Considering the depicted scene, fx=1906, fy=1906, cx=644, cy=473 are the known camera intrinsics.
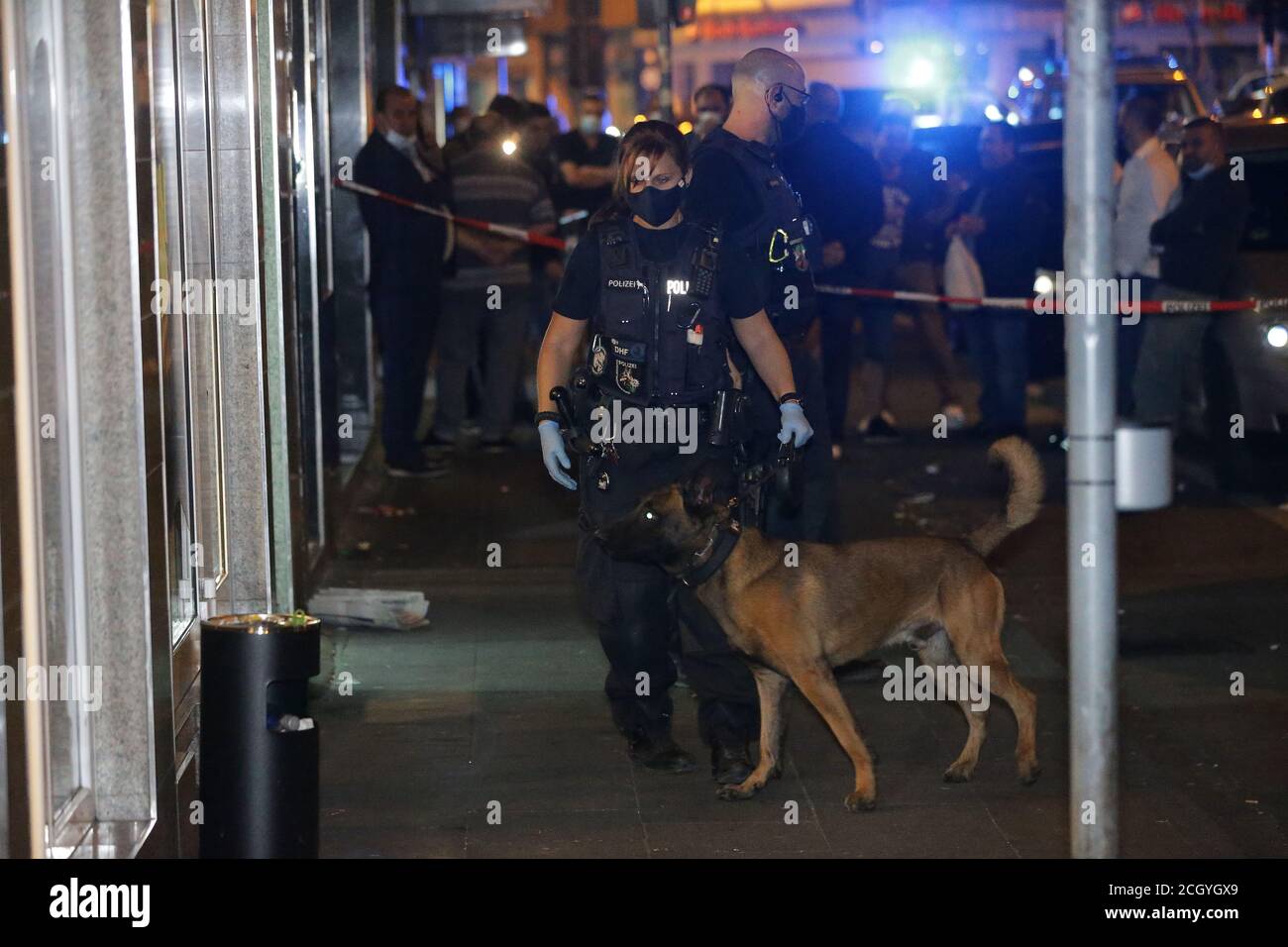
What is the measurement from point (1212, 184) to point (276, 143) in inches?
229

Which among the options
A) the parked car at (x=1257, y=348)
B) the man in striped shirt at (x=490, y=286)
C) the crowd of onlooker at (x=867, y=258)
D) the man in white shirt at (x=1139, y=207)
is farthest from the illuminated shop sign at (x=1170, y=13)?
the man in striped shirt at (x=490, y=286)

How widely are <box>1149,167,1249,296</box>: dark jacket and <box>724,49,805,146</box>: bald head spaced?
5.09m

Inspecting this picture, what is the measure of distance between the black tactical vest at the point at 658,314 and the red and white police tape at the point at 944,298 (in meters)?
4.81

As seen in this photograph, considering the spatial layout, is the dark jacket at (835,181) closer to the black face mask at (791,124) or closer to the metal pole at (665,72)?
the black face mask at (791,124)

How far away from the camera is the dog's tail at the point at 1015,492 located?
6.00m

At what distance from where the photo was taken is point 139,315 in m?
4.57

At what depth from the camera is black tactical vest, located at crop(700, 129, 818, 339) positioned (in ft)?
20.9

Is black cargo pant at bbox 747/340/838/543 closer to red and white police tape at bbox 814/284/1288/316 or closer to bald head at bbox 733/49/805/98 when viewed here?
bald head at bbox 733/49/805/98

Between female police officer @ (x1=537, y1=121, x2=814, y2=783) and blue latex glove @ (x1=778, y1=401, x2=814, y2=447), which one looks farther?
blue latex glove @ (x1=778, y1=401, x2=814, y2=447)

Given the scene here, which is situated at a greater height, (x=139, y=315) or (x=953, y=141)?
(x=953, y=141)

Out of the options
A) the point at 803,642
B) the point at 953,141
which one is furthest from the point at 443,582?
the point at 953,141

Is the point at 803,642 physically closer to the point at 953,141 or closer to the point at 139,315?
the point at 139,315

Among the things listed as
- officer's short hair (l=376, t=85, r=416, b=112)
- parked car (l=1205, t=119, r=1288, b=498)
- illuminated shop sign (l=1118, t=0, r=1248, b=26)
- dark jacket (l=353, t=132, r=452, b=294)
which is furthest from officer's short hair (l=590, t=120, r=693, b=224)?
illuminated shop sign (l=1118, t=0, r=1248, b=26)

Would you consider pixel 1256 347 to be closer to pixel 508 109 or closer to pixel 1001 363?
pixel 1001 363
